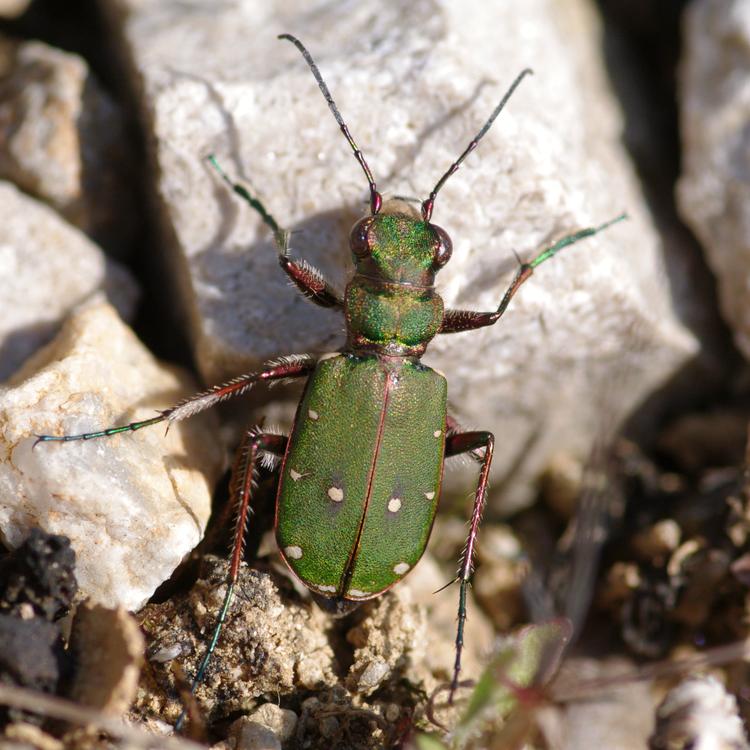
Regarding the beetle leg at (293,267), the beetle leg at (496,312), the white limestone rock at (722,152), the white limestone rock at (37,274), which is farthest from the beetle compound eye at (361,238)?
the white limestone rock at (722,152)

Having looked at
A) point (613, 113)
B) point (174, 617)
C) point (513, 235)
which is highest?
point (613, 113)

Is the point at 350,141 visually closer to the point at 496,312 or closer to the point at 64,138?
the point at 496,312

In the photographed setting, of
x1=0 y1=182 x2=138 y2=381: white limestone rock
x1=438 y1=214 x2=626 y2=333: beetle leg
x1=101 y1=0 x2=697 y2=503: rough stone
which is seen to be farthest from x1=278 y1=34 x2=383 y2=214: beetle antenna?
x1=0 y1=182 x2=138 y2=381: white limestone rock

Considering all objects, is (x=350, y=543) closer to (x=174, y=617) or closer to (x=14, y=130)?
(x=174, y=617)

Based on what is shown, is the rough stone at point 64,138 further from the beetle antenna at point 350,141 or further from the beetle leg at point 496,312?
the beetle leg at point 496,312

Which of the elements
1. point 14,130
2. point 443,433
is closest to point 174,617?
point 443,433

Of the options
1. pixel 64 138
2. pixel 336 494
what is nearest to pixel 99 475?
pixel 336 494

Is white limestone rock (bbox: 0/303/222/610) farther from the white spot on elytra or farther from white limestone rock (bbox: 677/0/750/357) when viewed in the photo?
white limestone rock (bbox: 677/0/750/357)
